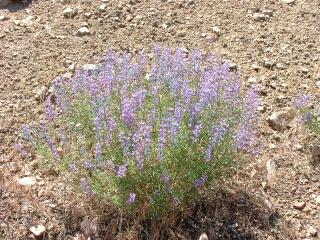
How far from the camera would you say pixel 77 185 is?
3.91 m

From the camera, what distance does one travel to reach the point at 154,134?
3.82 metres

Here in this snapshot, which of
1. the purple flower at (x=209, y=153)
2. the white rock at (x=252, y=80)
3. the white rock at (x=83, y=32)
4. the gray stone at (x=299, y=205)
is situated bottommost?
the gray stone at (x=299, y=205)

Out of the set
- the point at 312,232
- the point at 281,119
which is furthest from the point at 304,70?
the point at 312,232

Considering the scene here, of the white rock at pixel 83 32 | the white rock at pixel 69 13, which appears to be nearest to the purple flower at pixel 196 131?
the white rock at pixel 83 32

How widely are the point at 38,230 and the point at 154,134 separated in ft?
3.46

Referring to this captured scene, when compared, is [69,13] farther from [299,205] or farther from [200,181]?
[299,205]

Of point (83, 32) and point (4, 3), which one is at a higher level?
point (4, 3)

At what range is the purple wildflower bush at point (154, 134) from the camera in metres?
3.58

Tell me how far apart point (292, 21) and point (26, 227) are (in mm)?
3605

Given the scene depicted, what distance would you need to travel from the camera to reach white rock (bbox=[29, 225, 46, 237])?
3.86m

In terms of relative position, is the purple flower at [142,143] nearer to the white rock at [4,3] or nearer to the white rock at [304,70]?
the white rock at [304,70]

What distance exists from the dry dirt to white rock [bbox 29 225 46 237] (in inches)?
2.3

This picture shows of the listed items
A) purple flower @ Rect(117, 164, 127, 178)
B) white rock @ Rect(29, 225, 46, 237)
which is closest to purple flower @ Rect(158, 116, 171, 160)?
purple flower @ Rect(117, 164, 127, 178)

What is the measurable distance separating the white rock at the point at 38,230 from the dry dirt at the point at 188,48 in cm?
6
